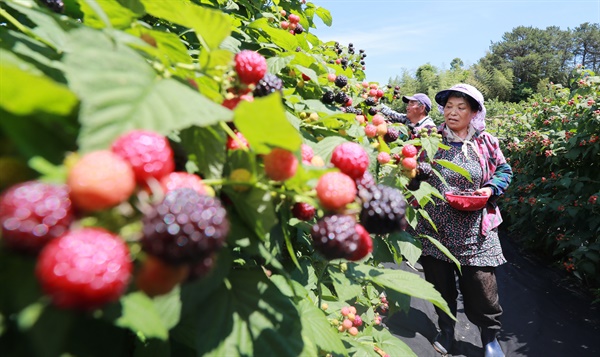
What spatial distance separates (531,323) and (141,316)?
4966 millimetres

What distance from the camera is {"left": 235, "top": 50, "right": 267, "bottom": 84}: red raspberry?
712 mm

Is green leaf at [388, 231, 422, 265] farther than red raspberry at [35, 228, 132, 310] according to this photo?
Yes

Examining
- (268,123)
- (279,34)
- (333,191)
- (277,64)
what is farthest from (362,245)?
(279,34)

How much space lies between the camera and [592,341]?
12.8ft

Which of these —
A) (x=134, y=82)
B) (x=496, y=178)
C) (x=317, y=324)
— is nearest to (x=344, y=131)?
(x=317, y=324)

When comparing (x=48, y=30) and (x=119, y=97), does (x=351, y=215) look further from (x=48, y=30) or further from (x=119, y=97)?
(x=48, y=30)

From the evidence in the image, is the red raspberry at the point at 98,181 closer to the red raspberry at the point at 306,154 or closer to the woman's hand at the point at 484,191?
the red raspberry at the point at 306,154

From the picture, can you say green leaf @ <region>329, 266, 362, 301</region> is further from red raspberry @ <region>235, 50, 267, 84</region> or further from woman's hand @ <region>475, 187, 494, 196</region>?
woman's hand @ <region>475, 187, 494, 196</region>

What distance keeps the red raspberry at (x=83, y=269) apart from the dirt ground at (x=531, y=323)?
3706mm

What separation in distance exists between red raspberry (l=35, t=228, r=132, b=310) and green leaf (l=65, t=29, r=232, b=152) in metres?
0.10

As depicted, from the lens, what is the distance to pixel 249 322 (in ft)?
2.14

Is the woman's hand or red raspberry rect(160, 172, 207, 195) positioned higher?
red raspberry rect(160, 172, 207, 195)

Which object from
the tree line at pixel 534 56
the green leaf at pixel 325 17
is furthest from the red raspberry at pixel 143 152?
the tree line at pixel 534 56

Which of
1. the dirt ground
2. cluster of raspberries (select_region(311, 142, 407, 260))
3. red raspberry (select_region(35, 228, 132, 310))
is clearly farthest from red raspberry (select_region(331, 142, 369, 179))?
the dirt ground
